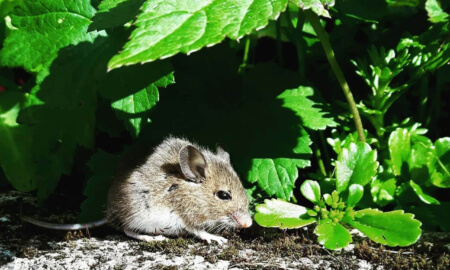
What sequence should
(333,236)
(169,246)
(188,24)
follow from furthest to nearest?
1. (169,246)
2. (333,236)
3. (188,24)

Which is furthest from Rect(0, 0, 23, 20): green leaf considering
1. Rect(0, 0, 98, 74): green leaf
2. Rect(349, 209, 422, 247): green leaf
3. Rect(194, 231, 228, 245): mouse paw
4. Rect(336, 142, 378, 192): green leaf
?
Rect(349, 209, 422, 247): green leaf

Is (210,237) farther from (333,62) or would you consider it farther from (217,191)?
(333,62)

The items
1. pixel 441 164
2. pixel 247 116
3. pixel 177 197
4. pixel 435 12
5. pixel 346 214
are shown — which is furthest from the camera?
pixel 435 12

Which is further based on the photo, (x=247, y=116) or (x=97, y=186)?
(x=247, y=116)

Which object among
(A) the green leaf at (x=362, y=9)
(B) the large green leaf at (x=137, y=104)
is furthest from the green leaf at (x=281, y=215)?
(A) the green leaf at (x=362, y=9)

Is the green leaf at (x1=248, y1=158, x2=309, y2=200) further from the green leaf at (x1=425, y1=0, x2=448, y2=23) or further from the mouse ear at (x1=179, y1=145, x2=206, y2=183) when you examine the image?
the green leaf at (x1=425, y1=0, x2=448, y2=23)

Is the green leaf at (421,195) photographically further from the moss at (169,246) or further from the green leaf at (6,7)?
the green leaf at (6,7)

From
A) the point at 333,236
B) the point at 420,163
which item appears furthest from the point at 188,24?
the point at 420,163
